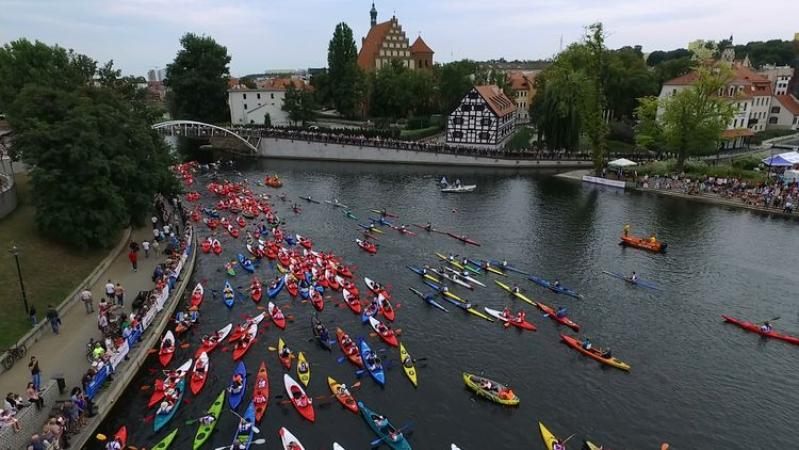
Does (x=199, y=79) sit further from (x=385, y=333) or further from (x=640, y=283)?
(x=640, y=283)

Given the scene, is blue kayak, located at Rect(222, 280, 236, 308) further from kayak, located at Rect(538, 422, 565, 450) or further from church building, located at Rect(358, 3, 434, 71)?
church building, located at Rect(358, 3, 434, 71)

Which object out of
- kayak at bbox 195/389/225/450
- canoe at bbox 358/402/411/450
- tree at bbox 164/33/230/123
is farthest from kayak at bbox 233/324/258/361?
tree at bbox 164/33/230/123

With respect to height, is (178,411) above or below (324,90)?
below

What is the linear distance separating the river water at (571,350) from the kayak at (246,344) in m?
0.61

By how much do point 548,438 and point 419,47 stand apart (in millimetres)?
149423

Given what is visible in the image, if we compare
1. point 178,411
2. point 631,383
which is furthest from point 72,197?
point 631,383

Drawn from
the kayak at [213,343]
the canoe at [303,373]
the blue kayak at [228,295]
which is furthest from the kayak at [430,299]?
the kayak at [213,343]

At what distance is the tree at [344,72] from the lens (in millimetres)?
120812

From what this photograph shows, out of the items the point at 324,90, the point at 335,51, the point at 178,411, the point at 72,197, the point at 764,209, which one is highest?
the point at 335,51

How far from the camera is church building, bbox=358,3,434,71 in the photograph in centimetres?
A: 15175

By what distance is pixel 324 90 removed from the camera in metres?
126

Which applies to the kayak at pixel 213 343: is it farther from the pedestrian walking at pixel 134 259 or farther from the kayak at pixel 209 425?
the pedestrian walking at pixel 134 259

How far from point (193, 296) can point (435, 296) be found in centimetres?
2021

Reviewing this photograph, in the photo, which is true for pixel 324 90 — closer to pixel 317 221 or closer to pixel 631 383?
pixel 317 221
